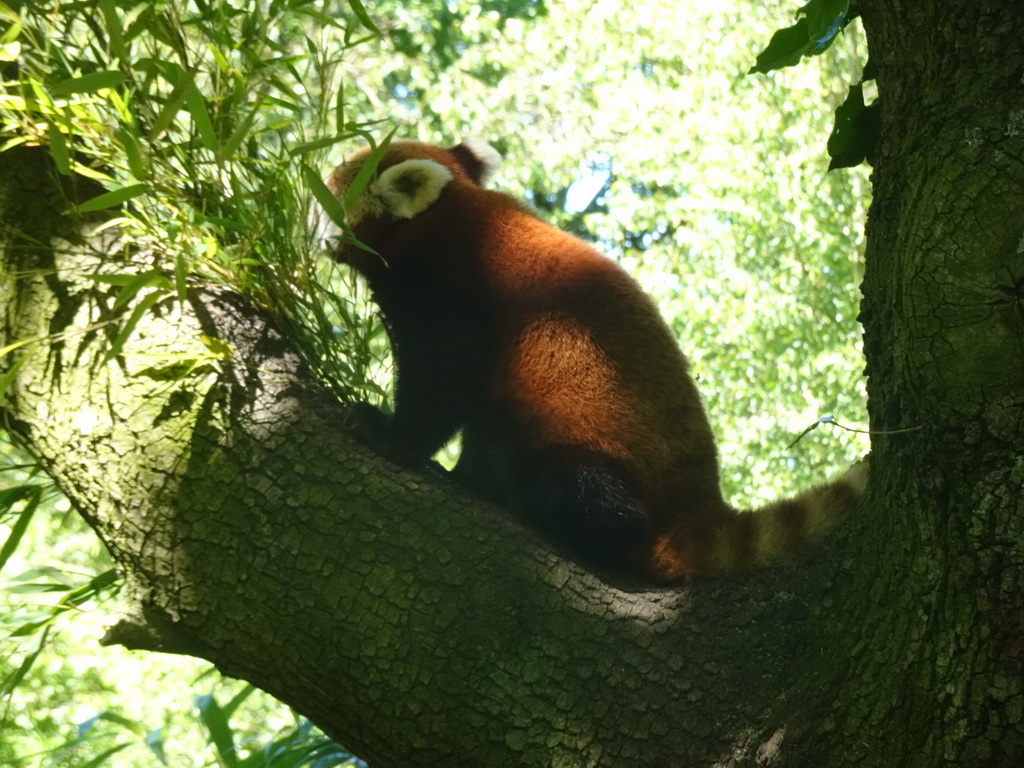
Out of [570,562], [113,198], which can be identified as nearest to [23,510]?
[113,198]

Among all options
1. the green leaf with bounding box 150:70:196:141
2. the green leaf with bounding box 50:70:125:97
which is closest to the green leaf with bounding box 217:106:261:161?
the green leaf with bounding box 150:70:196:141

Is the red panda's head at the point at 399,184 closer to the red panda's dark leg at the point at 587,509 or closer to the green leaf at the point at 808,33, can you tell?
the red panda's dark leg at the point at 587,509

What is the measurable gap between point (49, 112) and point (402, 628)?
1.20 m

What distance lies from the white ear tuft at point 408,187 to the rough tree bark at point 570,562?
0.67m

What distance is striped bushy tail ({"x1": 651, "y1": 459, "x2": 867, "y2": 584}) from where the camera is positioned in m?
1.68

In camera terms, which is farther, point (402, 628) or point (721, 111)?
point (721, 111)

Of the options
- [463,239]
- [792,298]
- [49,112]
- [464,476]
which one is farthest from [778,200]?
[49,112]

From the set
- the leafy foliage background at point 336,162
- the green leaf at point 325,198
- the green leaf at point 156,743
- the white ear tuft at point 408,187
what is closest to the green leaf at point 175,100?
the leafy foliage background at point 336,162

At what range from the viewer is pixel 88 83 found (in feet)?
5.47

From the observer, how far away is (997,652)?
1.23 meters

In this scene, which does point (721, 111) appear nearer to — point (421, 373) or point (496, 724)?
point (421, 373)

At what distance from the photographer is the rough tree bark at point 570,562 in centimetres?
125

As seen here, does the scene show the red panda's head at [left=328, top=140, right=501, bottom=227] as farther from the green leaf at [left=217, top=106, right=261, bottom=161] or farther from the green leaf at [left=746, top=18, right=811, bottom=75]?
the green leaf at [left=746, top=18, right=811, bottom=75]

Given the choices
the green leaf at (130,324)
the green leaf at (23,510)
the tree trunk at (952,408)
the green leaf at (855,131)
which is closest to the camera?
the tree trunk at (952,408)
